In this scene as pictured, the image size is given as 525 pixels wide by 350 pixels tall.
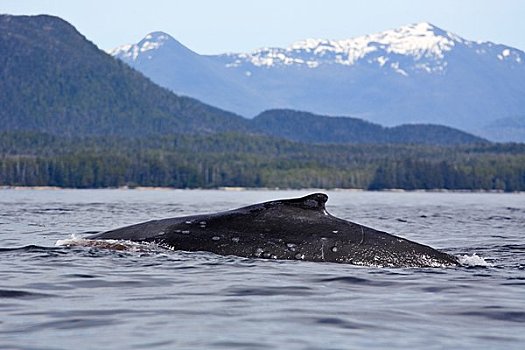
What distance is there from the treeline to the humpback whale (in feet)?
365

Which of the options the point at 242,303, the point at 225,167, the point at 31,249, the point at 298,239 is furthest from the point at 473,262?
the point at 225,167

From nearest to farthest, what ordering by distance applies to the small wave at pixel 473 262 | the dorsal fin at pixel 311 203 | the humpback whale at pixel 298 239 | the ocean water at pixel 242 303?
the ocean water at pixel 242 303
the humpback whale at pixel 298 239
the dorsal fin at pixel 311 203
the small wave at pixel 473 262

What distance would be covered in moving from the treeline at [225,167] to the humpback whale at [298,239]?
111278 mm

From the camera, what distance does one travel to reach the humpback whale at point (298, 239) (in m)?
14.8

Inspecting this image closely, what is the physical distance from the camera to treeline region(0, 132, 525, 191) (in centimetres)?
13062

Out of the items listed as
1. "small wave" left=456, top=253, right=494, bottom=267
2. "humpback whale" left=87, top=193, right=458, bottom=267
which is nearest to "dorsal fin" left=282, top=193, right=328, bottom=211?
"humpback whale" left=87, top=193, right=458, bottom=267

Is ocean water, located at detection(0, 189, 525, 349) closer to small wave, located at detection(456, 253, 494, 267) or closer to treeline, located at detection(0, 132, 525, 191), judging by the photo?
small wave, located at detection(456, 253, 494, 267)

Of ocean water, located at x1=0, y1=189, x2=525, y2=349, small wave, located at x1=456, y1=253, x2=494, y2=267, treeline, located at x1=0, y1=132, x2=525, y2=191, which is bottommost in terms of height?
ocean water, located at x1=0, y1=189, x2=525, y2=349

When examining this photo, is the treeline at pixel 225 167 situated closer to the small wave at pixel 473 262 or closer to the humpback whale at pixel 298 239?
the small wave at pixel 473 262

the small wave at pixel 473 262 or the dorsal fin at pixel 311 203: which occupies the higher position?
the dorsal fin at pixel 311 203

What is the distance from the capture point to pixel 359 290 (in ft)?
40.4

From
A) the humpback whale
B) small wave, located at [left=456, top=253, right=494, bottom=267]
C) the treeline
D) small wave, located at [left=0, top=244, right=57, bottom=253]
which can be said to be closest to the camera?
the humpback whale

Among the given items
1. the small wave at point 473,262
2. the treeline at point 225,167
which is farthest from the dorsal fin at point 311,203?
the treeline at point 225,167

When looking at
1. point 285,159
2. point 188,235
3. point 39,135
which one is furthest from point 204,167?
point 188,235
